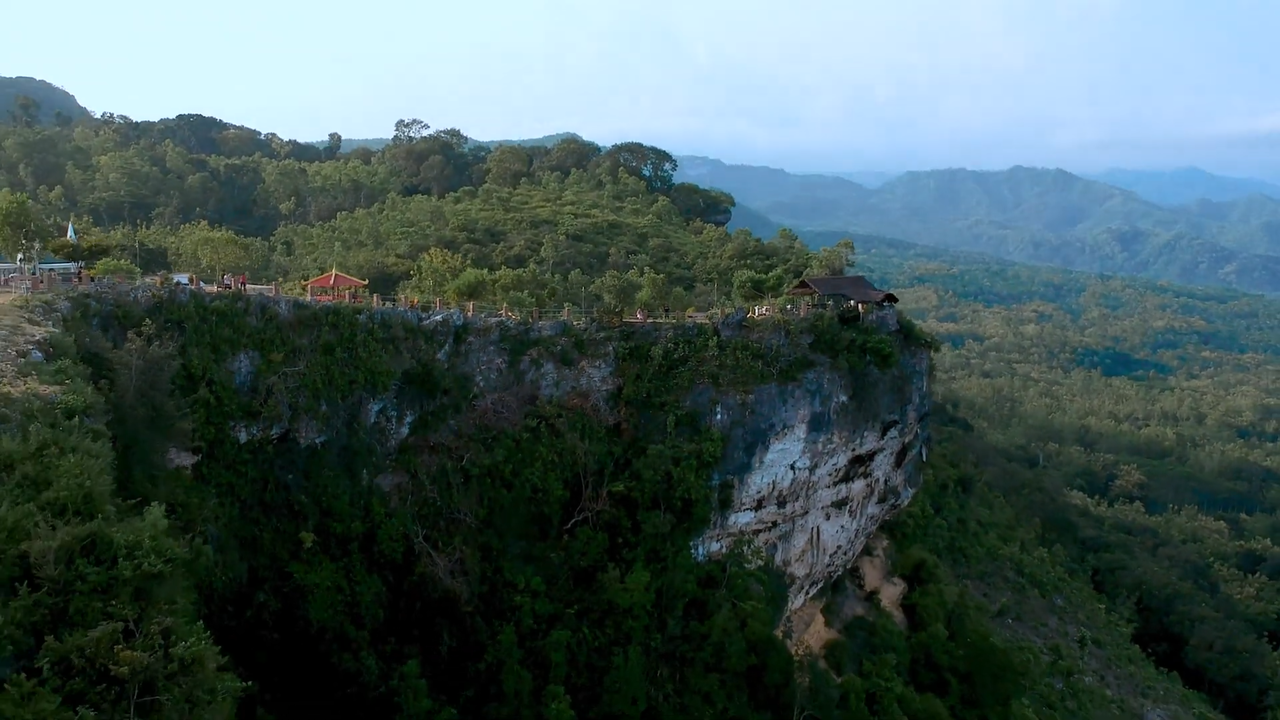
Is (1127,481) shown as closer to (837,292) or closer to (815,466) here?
(837,292)

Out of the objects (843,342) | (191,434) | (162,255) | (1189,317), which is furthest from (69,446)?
(1189,317)

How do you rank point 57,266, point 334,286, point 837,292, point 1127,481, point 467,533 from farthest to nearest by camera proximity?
point 1127,481, point 837,292, point 334,286, point 57,266, point 467,533

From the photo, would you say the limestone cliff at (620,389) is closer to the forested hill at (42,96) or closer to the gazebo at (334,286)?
the gazebo at (334,286)

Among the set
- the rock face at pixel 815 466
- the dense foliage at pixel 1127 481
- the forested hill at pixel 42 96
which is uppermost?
the forested hill at pixel 42 96

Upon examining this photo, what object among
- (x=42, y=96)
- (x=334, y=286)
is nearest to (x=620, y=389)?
(x=334, y=286)

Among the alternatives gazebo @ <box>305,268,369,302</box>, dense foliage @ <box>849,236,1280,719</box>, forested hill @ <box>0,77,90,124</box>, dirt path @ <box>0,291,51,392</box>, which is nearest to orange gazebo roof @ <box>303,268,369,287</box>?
gazebo @ <box>305,268,369,302</box>

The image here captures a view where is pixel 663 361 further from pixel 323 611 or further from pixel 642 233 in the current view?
pixel 642 233

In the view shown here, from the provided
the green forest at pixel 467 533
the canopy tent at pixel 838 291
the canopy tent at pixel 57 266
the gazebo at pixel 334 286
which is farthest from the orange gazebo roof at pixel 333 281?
the canopy tent at pixel 838 291

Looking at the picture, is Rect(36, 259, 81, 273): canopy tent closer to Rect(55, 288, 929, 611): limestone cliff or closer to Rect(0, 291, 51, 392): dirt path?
Rect(0, 291, 51, 392): dirt path

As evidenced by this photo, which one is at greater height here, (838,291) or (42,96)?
(42,96)
